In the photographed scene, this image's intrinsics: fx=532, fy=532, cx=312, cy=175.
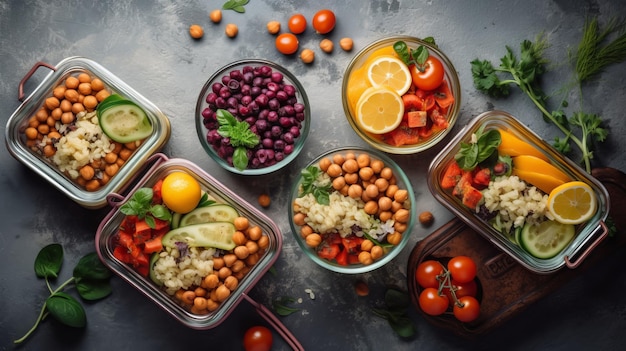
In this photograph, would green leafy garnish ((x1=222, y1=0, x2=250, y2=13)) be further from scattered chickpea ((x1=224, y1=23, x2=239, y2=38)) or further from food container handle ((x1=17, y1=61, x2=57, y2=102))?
food container handle ((x1=17, y1=61, x2=57, y2=102))

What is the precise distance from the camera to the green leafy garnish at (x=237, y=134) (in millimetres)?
2484

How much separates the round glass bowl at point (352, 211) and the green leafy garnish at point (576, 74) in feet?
2.35

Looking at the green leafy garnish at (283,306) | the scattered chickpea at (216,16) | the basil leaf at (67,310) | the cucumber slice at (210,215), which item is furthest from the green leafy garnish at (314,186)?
the basil leaf at (67,310)

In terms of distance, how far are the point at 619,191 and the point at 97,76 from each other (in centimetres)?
269

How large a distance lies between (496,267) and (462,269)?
0.90 ft

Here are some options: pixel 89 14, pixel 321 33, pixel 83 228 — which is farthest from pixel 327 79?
pixel 83 228

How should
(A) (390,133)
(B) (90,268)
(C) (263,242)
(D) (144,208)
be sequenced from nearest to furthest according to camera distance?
(D) (144,208), (C) (263,242), (A) (390,133), (B) (90,268)

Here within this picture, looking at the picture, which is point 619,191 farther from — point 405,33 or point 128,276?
point 128,276

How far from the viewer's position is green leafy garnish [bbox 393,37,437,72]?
99.0 inches

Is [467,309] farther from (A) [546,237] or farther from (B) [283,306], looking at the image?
(B) [283,306]

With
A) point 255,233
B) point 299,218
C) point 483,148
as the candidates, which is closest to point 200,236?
point 255,233

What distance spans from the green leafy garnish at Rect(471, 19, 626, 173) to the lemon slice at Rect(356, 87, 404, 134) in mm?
548

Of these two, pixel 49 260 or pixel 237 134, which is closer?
pixel 237 134

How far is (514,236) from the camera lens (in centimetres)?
256
